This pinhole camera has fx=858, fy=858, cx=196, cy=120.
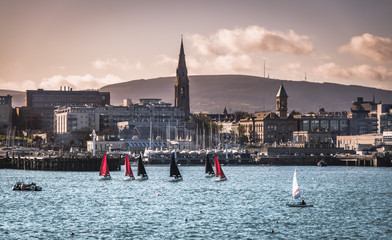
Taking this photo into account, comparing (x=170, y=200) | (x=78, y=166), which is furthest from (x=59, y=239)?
(x=78, y=166)

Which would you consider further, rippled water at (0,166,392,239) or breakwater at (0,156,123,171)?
breakwater at (0,156,123,171)

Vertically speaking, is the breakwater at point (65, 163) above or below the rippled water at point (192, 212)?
above

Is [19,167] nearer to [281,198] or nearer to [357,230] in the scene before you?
[281,198]

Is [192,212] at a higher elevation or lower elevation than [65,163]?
lower

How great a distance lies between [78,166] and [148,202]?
3112 inches

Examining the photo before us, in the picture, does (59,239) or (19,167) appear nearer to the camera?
(59,239)

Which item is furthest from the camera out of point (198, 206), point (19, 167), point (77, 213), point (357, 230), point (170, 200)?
point (19, 167)

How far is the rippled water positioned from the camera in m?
71.1

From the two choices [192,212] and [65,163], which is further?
[65,163]

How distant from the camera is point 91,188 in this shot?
117062mm

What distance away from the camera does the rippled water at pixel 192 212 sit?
7106 centimetres

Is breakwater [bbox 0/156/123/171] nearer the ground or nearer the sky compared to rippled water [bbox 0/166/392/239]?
nearer the sky

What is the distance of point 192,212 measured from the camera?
8519 centimetres

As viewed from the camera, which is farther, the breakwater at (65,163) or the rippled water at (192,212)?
the breakwater at (65,163)
